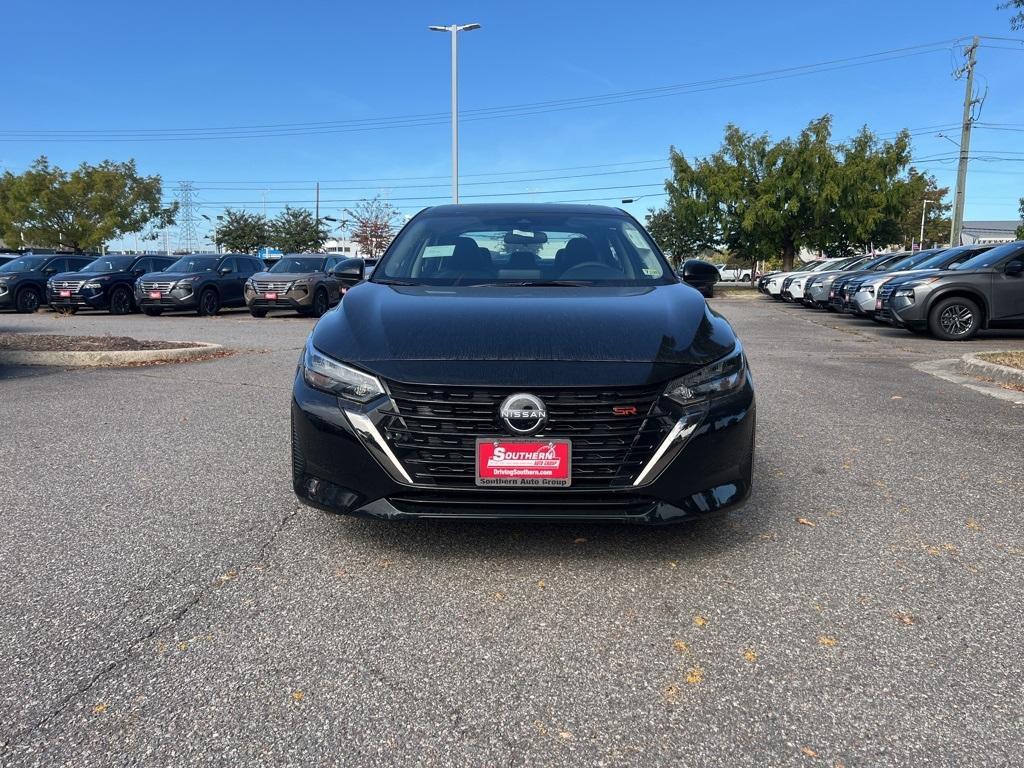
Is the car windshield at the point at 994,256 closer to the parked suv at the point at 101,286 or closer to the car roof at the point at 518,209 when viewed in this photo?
the car roof at the point at 518,209

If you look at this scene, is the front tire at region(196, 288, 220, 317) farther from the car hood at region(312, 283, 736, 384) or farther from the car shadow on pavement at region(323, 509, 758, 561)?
the car shadow on pavement at region(323, 509, 758, 561)

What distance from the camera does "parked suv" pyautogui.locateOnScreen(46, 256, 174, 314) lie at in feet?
64.3

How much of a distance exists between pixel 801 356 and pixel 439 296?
876 centimetres

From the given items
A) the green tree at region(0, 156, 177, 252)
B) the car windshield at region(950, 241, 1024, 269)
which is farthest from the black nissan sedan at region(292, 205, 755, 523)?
the green tree at region(0, 156, 177, 252)

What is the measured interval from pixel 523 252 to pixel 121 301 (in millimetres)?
19074

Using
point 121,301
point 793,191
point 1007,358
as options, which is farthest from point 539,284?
point 793,191

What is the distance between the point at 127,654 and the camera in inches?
99.7

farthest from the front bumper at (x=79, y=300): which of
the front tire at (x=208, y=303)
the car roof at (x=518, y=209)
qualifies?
the car roof at (x=518, y=209)

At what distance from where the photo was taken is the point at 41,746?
2059 mm

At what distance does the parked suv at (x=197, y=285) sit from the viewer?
1906 centimetres

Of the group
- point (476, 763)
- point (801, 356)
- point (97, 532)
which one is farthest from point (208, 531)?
point (801, 356)

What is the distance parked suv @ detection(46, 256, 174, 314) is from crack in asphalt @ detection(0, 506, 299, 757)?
18872 millimetres

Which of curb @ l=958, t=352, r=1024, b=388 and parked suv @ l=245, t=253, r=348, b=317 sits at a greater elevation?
parked suv @ l=245, t=253, r=348, b=317

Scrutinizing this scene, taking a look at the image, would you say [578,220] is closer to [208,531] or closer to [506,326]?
[506,326]
